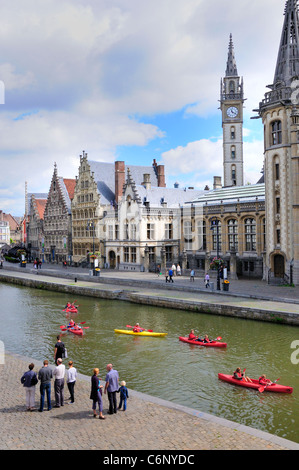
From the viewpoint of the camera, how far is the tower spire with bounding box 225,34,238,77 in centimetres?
7562

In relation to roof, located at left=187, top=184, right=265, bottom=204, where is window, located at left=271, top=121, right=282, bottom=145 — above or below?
above

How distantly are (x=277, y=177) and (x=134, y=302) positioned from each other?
748 inches

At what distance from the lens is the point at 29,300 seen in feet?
130

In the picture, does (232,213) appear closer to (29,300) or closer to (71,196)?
(29,300)

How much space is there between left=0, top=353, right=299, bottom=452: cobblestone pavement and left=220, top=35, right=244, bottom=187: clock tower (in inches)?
2597

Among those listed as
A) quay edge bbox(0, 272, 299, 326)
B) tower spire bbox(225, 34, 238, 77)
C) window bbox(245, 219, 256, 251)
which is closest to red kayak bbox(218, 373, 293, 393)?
quay edge bbox(0, 272, 299, 326)

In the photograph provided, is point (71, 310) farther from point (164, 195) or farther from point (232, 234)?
point (164, 195)

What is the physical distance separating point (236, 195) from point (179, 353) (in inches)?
1368

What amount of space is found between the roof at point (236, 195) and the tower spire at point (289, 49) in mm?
13228

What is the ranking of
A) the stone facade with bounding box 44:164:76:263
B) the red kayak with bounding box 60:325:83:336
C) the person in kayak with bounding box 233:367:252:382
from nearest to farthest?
1. the person in kayak with bounding box 233:367:252:382
2. the red kayak with bounding box 60:325:83:336
3. the stone facade with bounding box 44:164:76:263

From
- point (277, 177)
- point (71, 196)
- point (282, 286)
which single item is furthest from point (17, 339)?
point (71, 196)

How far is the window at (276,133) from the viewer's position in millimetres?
40500

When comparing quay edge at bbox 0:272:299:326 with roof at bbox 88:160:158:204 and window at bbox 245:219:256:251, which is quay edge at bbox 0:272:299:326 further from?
roof at bbox 88:160:158:204

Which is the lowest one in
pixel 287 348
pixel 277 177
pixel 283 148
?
pixel 287 348
